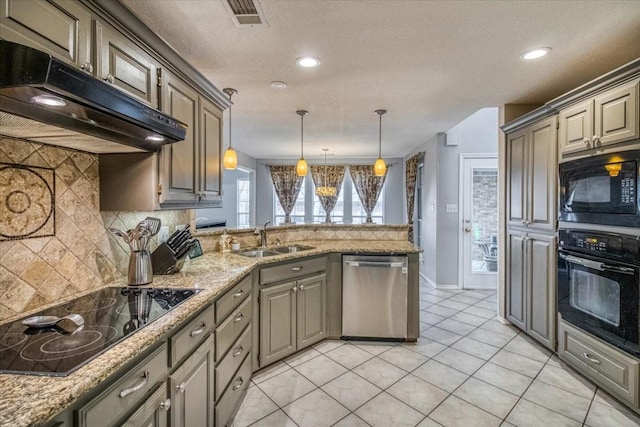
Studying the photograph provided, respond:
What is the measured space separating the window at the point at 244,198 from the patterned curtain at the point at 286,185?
687 millimetres

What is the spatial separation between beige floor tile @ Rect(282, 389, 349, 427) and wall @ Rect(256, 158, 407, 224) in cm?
563

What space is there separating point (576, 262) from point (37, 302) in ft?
10.9

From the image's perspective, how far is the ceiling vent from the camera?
1.65 meters

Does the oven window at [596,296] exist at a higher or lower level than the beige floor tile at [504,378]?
higher

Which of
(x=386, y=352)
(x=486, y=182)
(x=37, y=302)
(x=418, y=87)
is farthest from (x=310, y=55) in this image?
(x=486, y=182)

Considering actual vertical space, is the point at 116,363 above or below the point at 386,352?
above

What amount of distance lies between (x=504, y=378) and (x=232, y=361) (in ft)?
6.77

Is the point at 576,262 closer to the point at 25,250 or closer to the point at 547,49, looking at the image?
the point at 547,49

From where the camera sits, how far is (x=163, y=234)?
2.28m

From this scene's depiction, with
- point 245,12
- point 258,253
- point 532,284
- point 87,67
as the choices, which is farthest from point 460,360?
point 87,67

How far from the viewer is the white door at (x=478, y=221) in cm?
473

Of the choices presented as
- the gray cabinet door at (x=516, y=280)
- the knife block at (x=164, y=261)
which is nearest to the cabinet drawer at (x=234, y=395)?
the knife block at (x=164, y=261)

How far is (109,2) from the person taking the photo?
4.33ft

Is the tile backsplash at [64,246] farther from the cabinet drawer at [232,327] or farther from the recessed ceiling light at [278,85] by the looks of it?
the recessed ceiling light at [278,85]
